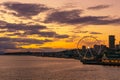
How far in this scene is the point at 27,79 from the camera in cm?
12350

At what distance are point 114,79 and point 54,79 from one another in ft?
75.9

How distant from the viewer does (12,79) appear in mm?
122062

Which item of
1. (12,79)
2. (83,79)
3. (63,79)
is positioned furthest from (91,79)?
(12,79)

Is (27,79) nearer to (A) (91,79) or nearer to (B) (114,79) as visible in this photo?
(A) (91,79)

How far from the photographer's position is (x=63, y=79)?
12225 cm

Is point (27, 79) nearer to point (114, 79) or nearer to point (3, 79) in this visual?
point (3, 79)

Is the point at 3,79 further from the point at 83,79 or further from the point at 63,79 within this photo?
the point at 83,79

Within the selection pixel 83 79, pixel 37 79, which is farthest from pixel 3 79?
pixel 83 79

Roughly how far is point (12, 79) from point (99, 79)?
3396cm

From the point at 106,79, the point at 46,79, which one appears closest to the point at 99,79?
the point at 106,79

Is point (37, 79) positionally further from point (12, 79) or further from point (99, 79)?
point (99, 79)

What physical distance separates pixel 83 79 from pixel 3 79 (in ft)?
102

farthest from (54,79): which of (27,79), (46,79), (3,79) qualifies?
(3,79)

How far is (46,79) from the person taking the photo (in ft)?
400
